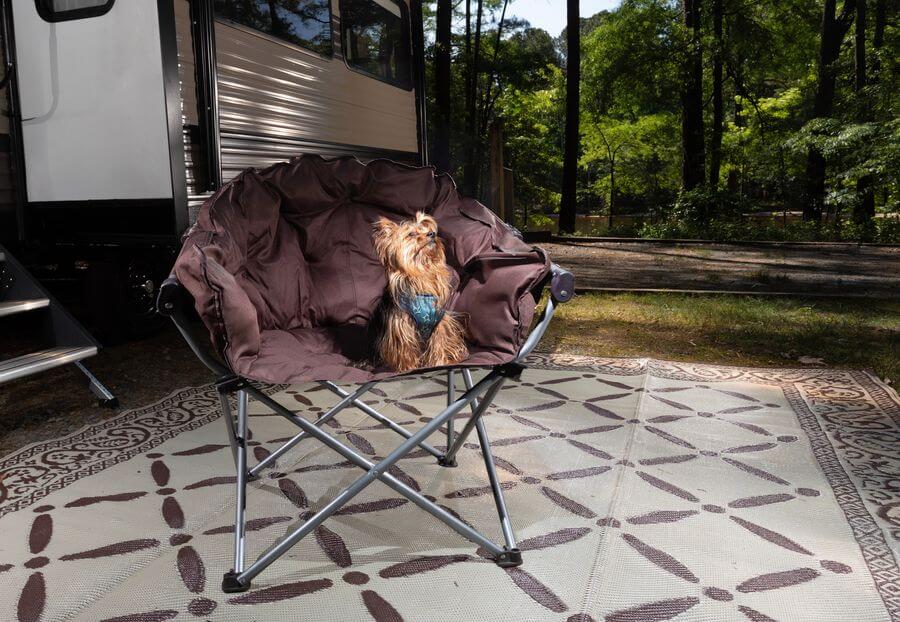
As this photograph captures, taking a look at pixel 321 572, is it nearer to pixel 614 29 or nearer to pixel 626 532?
pixel 626 532

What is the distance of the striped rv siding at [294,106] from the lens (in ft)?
11.0

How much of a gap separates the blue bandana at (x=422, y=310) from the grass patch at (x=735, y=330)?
206 cm

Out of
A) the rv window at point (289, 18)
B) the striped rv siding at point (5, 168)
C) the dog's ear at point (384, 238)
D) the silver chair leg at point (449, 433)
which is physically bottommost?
the silver chair leg at point (449, 433)

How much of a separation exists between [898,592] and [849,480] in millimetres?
643

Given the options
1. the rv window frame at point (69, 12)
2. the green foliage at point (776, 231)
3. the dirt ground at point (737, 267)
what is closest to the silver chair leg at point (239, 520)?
the rv window frame at point (69, 12)

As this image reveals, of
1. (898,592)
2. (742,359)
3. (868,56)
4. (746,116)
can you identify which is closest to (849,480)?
(898,592)

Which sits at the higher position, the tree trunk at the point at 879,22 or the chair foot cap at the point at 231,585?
the tree trunk at the point at 879,22

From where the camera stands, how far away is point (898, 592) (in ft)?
5.18

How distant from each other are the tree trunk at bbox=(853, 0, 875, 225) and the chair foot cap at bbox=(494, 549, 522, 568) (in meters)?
11.0

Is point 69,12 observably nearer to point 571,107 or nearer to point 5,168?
point 5,168

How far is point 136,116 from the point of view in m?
3.01

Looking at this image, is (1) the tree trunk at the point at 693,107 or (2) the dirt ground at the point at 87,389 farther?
(1) the tree trunk at the point at 693,107

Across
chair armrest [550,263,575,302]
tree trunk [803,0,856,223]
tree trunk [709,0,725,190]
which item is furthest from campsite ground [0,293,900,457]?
tree trunk [709,0,725,190]

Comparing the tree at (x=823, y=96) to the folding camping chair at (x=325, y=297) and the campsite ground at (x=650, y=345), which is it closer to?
the campsite ground at (x=650, y=345)
